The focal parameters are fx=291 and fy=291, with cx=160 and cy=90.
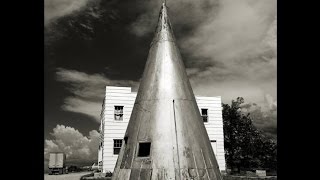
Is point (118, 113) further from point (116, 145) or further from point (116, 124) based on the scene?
point (116, 145)

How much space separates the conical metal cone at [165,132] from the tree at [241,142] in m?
33.6

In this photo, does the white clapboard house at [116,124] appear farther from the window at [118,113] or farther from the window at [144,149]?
the window at [144,149]


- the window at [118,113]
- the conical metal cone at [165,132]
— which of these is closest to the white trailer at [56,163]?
the window at [118,113]

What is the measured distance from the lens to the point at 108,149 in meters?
19.6

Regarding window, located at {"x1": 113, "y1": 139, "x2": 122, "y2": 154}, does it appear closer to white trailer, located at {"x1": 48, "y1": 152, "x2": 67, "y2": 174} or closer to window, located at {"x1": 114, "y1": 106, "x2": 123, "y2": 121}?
window, located at {"x1": 114, "y1": 106, "x2": 123, "y2": 121}

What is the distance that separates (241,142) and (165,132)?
115 feet

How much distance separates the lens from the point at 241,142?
129ft

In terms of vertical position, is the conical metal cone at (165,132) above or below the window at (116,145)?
above

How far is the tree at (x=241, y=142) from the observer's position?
38.9 m

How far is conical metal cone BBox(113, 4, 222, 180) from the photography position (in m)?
6.30

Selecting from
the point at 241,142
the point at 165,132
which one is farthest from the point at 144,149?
the point at 241,142
